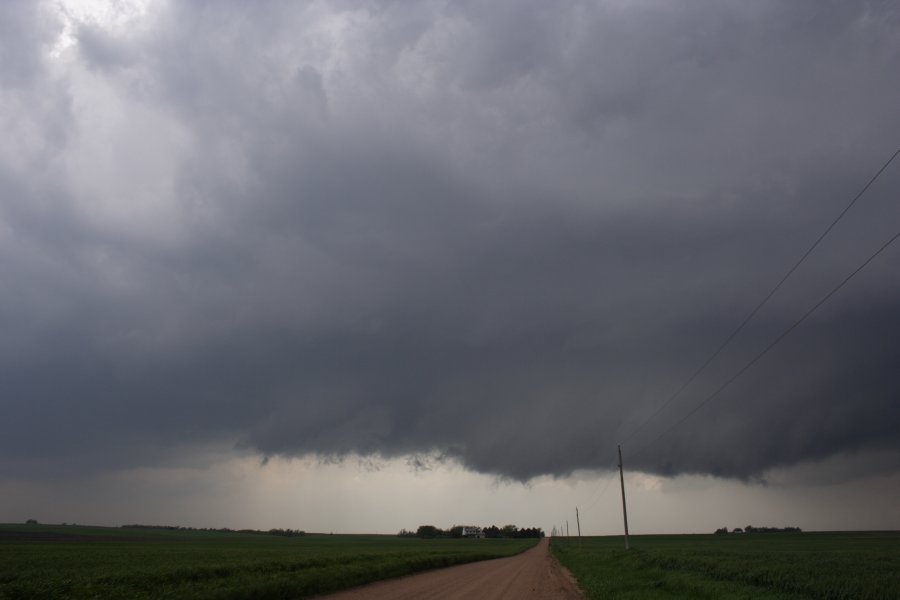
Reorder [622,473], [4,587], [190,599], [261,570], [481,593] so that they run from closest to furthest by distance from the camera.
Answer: [190,599], [4,587], [481,593], [261,570], [622,473]

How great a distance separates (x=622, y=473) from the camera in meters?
74.9

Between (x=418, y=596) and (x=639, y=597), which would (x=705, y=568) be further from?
(x=418, y=596)

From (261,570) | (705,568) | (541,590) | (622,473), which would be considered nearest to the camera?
(541,590)

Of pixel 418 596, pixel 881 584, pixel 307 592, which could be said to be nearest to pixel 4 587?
pixel 307 592

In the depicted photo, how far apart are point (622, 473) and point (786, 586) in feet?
138

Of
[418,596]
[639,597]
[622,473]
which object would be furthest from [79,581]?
[622,473]

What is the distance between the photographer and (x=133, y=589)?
93.0ft

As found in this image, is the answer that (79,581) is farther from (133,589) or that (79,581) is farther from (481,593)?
(481,593)

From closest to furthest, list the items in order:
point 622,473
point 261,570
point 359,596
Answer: point 359,596 < point 261,570 < point 622,473

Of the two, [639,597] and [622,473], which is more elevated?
[622,473]

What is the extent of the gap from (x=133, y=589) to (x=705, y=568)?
133ft

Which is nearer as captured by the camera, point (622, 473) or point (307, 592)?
point (307, 592)

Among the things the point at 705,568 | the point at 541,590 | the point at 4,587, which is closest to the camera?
the point at 4,587

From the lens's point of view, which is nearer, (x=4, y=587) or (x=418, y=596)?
(x=4, y=587)
